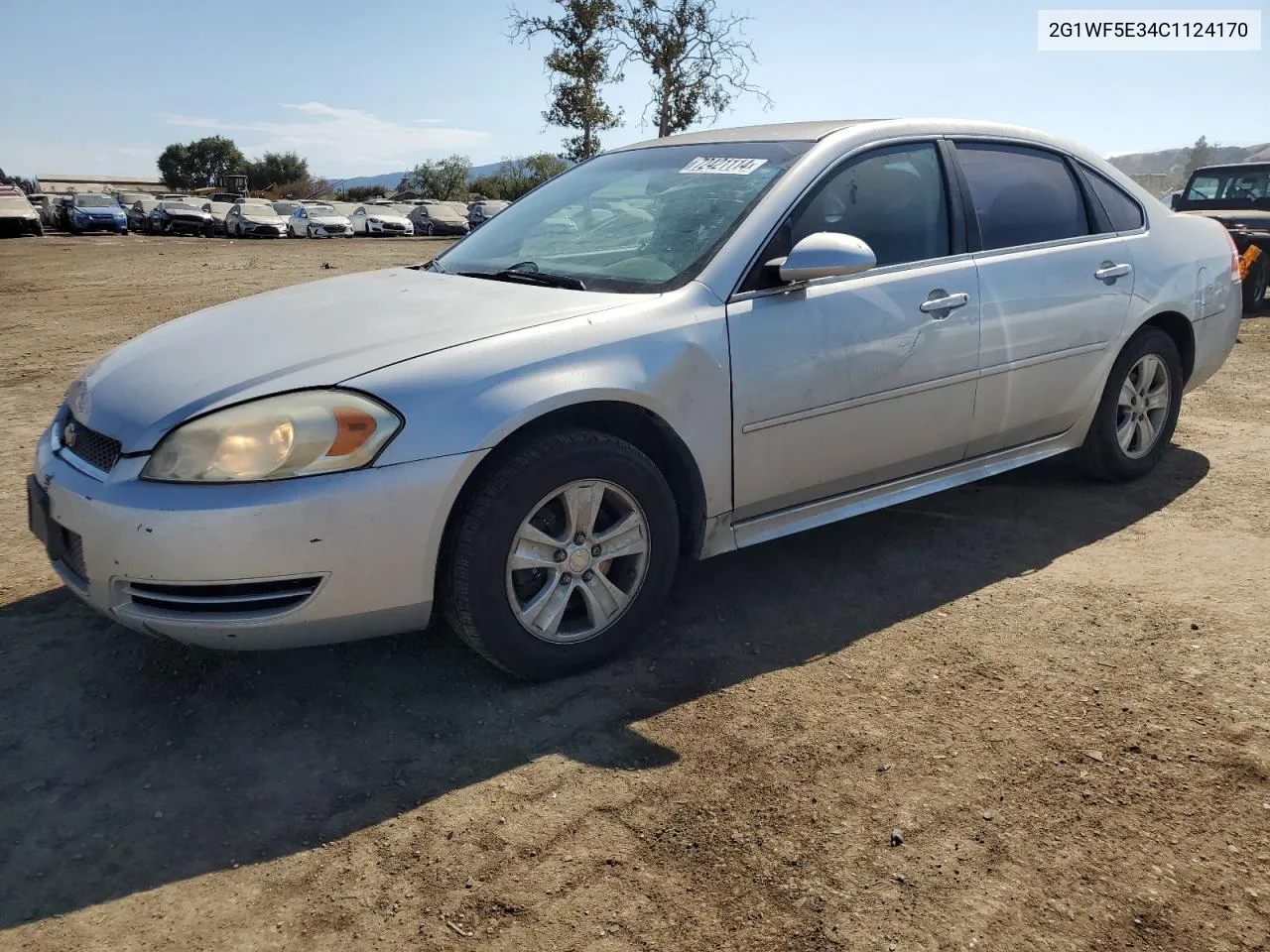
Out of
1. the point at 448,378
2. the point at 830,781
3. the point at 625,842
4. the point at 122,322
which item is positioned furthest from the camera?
the point at 122,322

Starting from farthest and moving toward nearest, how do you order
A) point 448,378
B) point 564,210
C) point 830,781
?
point 564,210
point 448,378
point 830,781

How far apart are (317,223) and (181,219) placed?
4.60 metres

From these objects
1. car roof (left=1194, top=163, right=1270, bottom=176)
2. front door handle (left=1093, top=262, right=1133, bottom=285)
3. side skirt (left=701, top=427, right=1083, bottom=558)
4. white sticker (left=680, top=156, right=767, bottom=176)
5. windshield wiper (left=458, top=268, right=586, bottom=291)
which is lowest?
side skirt (left=701, top=427, right=1083, bottom=558)

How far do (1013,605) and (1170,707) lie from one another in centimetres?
73

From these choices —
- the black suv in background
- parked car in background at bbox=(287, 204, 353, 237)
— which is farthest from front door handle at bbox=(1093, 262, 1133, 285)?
parked car in background at bbox=(287, 204, 353, 237)

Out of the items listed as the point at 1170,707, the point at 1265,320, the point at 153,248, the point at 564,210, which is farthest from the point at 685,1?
the point at 1170,707

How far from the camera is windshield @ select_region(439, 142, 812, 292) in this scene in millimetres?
3232

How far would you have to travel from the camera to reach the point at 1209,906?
1994mm

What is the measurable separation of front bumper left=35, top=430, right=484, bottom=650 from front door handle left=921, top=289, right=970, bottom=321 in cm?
180

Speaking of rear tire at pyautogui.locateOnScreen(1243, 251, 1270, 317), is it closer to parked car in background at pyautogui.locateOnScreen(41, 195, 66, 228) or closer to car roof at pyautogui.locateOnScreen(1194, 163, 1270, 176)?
car roof at pyautogui.locateOnScreen(1194, 163, 1270, 176)

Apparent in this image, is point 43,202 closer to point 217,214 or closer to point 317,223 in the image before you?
point 217,214

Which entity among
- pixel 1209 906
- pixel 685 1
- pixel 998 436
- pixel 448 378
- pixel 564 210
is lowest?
pixel 1209 906

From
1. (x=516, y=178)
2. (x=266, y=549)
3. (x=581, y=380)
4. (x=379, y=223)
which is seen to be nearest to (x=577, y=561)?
(x=581, y=380)

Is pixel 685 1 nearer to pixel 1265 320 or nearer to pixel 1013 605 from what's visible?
pixel 1265 320
